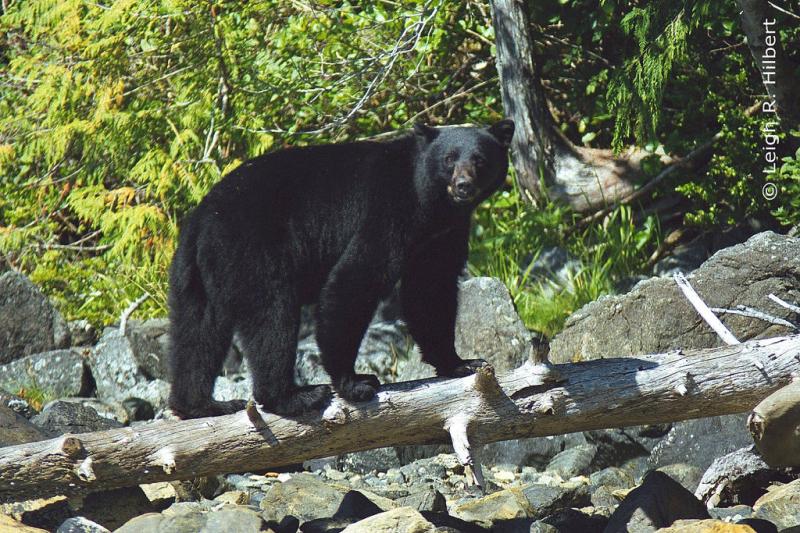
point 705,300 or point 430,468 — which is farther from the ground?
point 705,300

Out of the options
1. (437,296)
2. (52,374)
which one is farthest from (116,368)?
(437,296)

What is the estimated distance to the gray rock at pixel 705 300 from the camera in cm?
792

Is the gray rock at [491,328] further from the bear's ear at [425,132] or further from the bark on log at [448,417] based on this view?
the bark on log at [448,417]

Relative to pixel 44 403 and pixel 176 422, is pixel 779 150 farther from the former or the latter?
pixel 44 403

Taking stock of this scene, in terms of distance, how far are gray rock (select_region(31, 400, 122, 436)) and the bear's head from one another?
386cm

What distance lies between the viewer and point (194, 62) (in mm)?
11820

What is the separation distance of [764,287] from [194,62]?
7122mm

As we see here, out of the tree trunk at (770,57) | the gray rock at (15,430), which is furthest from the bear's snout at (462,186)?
the tree trunk at (770,57)

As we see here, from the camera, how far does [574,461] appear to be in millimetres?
7664

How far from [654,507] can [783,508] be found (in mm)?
784

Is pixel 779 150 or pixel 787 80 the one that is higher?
pixel 787 80

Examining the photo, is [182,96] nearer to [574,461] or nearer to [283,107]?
[283,107]

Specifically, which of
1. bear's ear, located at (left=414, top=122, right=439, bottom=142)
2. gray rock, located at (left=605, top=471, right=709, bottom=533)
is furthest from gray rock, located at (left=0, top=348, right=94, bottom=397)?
gray rock, located at (left=605, top=471, right=709, bottom=533)

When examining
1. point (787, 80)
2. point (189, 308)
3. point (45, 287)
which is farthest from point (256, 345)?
point (45, 287)
